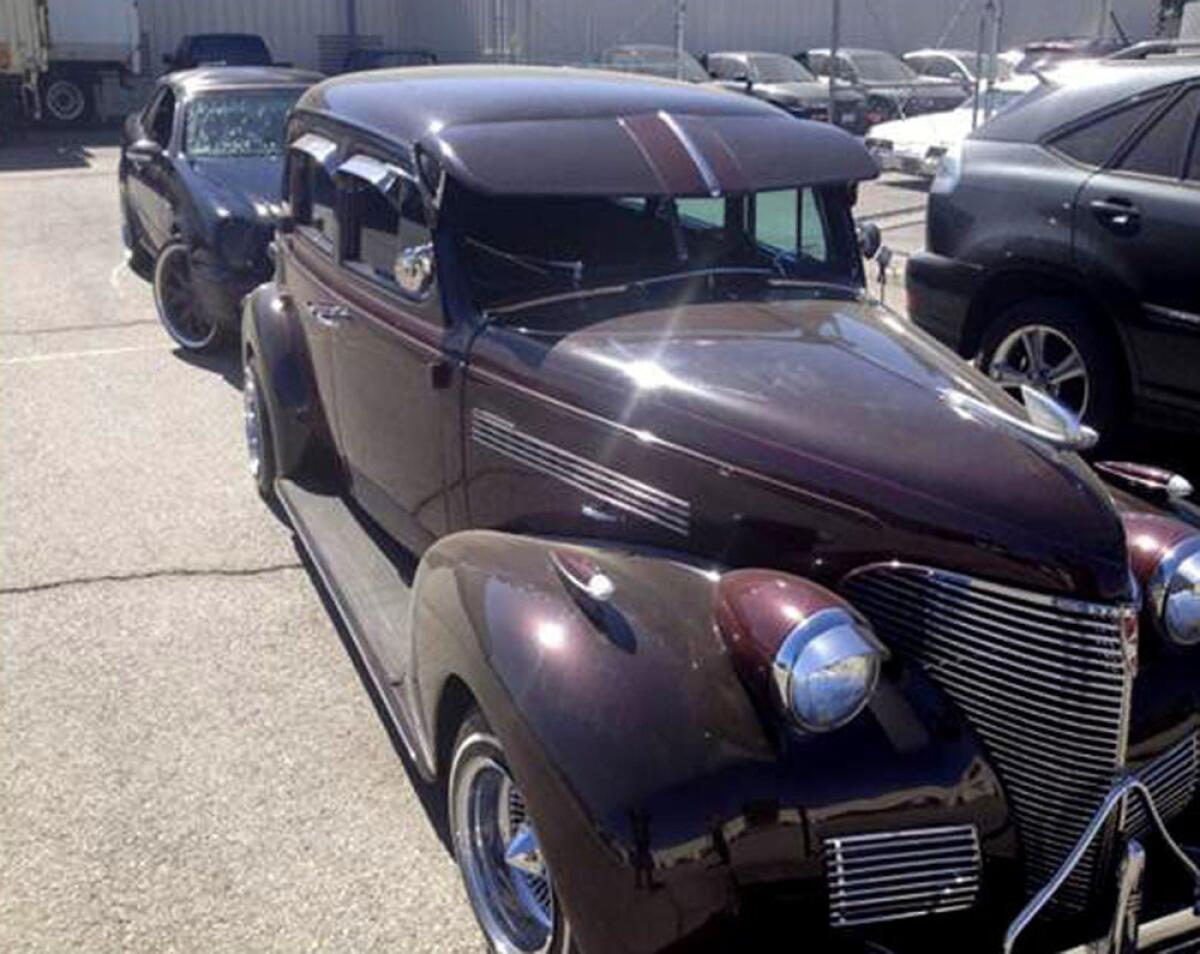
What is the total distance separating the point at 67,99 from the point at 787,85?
1417 centimetres

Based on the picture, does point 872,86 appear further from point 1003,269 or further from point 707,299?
point 707,299

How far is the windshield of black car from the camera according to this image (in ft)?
11.8

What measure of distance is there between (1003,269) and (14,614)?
4.65 m

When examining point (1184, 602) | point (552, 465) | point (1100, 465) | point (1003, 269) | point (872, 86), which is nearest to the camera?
point (1184, 602)

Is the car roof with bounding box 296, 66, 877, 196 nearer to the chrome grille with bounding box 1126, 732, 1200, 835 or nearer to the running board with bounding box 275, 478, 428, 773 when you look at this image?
the running board with bounding box 275, 478, 428, 773

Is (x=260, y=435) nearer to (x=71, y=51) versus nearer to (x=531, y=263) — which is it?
(x=531, y=263)

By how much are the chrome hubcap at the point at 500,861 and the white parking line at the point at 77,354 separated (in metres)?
6.34

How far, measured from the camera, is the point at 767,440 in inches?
111

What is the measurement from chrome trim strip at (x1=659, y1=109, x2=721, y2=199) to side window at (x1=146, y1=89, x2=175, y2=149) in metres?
7.28

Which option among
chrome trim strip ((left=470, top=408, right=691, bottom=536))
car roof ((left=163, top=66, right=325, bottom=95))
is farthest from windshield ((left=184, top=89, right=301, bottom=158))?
chrome trim strip ((left=470, top=408, right=691, bottom=536))

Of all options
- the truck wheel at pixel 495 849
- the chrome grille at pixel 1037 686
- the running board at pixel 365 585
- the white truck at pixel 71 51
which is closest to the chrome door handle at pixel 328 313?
the running board at pixel 365 585

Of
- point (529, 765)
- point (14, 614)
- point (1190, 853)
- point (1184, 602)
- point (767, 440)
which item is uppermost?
point (767, 440)

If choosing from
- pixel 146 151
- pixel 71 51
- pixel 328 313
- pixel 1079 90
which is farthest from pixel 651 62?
pixel 328 313

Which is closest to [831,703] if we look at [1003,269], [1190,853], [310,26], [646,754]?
[646,754]
